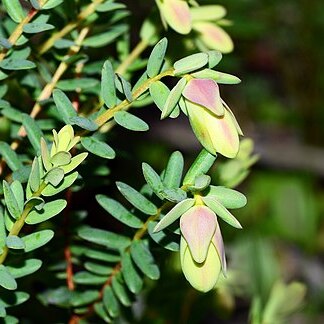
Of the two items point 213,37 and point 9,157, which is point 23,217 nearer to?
point 9,157

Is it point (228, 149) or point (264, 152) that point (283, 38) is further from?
point (228, 149)

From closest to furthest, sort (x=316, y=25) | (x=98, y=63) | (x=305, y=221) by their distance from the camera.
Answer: (x=98, y=63), (x=305, y=221), (x=316, y=25)

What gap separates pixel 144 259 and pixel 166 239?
0.13 ft

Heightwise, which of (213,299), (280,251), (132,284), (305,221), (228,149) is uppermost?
(228,149)

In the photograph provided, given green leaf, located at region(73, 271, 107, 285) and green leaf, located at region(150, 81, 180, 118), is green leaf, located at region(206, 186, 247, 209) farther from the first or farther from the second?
green leaf, located at region(73, 271, 107, 285)

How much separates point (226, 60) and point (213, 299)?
952mm

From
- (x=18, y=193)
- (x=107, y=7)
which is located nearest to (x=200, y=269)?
(x=18, y=193)

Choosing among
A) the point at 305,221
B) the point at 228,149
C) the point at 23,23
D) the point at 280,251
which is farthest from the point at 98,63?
the point at 280,251

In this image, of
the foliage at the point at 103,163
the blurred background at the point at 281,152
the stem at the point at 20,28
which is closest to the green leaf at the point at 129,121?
the foliage at the point at 103,163

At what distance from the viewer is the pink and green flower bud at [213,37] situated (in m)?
0.61

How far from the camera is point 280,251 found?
6.52ft

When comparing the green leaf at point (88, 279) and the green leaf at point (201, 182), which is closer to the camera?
the green leaf at point (201, 182)

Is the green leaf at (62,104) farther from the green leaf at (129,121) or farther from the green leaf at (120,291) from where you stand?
the green leaf at (120,291)

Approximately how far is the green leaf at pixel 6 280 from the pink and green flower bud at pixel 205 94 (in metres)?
0.16
